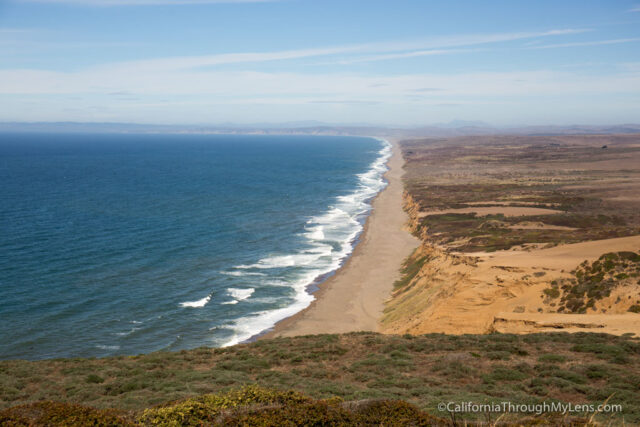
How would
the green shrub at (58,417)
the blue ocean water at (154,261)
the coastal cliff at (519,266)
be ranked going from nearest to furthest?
the green shrub at (58,417)
the coastal cliff at (519,266)
the blue ocean water at (154,261)

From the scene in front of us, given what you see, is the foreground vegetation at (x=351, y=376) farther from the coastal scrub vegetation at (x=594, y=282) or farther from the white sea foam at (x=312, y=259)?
the white sea foam at (x=312, y=259)

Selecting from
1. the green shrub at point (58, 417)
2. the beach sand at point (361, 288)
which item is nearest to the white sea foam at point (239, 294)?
the beach sand at point (361, 288)

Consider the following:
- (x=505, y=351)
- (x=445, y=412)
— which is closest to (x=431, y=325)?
(x=505, y=351)

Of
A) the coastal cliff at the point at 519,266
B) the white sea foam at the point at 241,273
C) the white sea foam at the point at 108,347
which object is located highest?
the coastal cliff at the point at 519,266

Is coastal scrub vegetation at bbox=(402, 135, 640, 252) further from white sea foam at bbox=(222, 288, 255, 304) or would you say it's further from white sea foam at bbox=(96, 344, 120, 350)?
white sea foam at bbox=(96, 344, 120, 350)

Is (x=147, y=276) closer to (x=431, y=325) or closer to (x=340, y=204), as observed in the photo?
(x=431, y=325)

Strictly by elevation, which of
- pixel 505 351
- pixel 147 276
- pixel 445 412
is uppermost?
pixel 445 412
